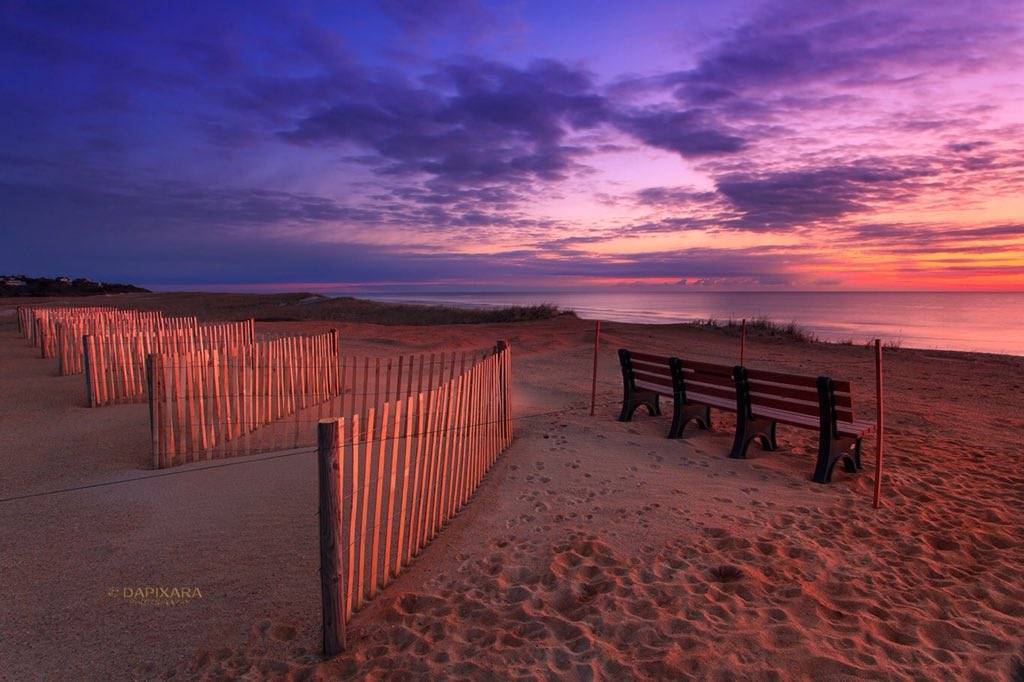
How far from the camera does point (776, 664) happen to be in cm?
322

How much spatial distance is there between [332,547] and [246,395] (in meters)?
5.34

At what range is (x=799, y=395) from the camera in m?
6.73

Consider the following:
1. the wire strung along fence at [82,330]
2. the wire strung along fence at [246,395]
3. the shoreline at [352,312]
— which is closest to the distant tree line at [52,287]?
the shoreline at [352,312]

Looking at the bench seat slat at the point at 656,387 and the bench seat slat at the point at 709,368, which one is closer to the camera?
the bench seat slat at the point at 709,368

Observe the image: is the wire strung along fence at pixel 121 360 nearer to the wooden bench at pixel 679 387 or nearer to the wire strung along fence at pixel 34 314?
the wooden bench at pixel 679 387

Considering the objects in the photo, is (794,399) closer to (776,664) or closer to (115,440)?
(776,664)

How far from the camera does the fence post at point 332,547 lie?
11.0 ft

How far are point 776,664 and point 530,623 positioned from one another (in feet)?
4.33

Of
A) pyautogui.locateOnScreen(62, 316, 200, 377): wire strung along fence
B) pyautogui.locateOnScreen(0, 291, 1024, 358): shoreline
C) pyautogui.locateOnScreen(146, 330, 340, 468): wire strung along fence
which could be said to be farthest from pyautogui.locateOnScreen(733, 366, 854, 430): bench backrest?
pyautogui.locateOnScreen(0, 291, 1024, 358): shoreline

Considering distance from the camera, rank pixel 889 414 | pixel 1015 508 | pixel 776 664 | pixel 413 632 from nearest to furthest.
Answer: pixel 776 664
pixel 413 632
pixel 1015 508
pixel 889 414

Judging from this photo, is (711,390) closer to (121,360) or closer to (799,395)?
(799,395)

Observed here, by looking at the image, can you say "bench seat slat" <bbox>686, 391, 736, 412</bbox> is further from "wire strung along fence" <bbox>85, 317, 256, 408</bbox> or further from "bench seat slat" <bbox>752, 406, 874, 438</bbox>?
"wire strung along fence" <bbox>85, 317, 256, 408</bbox>

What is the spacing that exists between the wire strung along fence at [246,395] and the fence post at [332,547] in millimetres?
1966

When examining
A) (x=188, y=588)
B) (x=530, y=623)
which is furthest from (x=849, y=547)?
(x=188, y=588)
